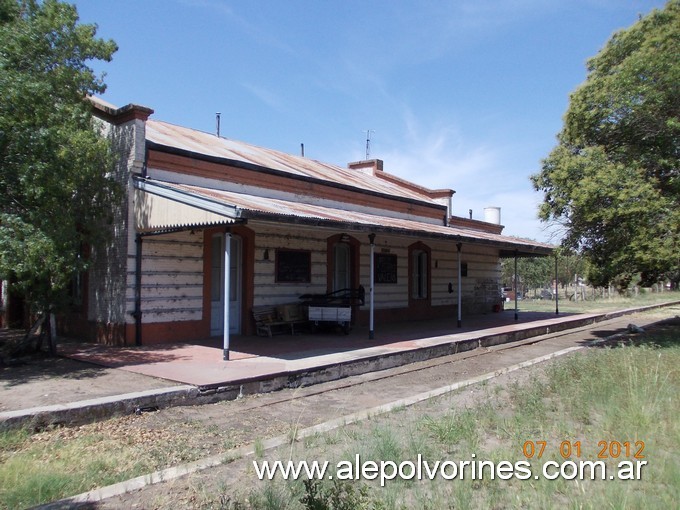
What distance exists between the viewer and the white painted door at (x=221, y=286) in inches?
493

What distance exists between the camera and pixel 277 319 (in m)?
13.5

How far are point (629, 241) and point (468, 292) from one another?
10.5m

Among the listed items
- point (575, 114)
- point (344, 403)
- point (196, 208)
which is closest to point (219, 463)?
point (344, 403)

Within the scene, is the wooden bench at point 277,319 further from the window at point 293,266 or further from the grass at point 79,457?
the grass at point 79,457

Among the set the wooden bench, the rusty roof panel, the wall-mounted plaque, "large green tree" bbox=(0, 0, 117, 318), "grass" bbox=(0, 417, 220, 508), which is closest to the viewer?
"grass" bbox=(0, 417, 220, 508)

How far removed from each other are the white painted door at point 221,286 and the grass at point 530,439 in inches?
254

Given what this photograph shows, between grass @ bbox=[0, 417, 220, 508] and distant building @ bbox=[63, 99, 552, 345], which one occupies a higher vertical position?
distant building @ bbox=[63, 99, 552, 345]

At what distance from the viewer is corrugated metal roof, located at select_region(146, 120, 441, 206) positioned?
12.9 meters

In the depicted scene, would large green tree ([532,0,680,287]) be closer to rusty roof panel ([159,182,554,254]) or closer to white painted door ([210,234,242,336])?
rusty roof panel ([159,182,554,254])

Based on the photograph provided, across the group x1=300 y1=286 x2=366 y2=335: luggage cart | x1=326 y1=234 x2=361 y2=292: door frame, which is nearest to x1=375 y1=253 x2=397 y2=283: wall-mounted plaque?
x1=326 y1=234 x2=361 y2=292: door frame

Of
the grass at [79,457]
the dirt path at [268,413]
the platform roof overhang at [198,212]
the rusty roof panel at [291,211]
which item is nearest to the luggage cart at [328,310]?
the rusty roof panel at [291,211]

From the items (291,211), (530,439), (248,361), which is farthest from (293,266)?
(530,439)

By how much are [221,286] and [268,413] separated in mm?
5754

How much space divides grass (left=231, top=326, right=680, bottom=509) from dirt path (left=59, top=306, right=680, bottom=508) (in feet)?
1.88
